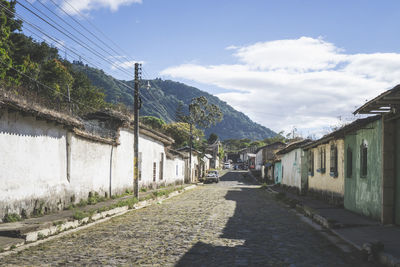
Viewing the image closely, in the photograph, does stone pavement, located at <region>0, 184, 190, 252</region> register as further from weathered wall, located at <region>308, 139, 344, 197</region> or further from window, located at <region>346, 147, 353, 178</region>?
weathered wall, located at <region>308, 139, 344, 197</region>

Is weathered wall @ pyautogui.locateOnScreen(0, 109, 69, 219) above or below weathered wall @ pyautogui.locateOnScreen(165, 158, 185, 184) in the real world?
above

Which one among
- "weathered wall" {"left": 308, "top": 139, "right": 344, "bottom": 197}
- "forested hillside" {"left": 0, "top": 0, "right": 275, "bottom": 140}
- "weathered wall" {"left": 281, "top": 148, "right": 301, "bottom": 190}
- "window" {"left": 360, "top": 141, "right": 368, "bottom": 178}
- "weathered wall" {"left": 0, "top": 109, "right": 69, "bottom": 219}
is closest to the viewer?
"weathered wall" {"left": 0, "top": 109, "right": 69, "bottom": 219}

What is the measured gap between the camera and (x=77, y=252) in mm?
7938

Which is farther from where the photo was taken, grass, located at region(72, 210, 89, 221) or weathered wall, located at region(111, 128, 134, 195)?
weathered wall, located at region(111, 128, 134, 195)

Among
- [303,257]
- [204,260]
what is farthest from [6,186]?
[303,257]

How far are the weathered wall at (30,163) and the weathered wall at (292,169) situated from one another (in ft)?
58.9

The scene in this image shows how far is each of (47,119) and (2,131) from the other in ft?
7.86

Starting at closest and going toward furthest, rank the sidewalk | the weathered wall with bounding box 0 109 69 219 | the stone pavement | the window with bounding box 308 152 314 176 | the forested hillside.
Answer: the sidewalk, the stone pavement, the weathered wall with bounding box 0 109 69 219, the forested hillside, the window with bounding box 308 152 314 176

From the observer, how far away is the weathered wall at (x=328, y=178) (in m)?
17.5

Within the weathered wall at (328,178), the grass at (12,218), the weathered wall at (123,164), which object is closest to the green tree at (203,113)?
the weathered wall at (328,178)

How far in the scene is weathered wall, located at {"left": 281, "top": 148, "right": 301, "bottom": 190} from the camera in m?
28.5

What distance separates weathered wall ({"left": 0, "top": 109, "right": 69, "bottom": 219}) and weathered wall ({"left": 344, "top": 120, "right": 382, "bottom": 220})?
10254 mm

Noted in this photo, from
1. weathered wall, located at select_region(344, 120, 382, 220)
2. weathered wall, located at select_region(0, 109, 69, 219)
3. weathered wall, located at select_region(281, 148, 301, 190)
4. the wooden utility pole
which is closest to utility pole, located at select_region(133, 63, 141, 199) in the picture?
the wooden utility pole

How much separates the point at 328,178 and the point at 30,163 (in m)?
13.8
